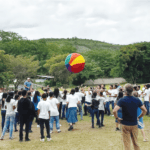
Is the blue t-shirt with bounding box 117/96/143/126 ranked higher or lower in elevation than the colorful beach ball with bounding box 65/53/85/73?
lower

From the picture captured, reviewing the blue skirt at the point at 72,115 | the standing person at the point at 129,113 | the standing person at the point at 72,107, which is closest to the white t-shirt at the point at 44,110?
the standing person at the point at 72,107

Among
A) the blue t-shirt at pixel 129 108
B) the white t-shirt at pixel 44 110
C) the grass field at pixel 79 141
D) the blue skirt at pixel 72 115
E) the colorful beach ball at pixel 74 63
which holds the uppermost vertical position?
the colorful beach ball at pixel 74 63

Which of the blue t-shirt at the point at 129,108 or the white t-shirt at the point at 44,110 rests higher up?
the blue t-shirt at the point at 129,108

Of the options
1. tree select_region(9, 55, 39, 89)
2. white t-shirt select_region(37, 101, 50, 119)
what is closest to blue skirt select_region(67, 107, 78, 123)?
white t-shirt select_region(37, 101, 50, 119)

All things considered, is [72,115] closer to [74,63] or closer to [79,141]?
[79,141]

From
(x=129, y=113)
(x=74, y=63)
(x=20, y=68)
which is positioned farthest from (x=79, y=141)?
(x=20, y=68)

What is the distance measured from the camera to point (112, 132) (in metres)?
7.71

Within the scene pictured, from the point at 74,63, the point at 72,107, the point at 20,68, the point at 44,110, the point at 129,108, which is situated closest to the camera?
the point at 129,108

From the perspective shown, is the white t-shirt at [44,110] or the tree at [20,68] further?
the tree at [20,68]

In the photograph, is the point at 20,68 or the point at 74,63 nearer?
the point at 74,63

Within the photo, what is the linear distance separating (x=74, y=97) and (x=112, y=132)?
240cm

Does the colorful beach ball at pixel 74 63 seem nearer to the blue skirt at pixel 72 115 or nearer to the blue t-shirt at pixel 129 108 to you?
the blue skirt at pixel 72 115

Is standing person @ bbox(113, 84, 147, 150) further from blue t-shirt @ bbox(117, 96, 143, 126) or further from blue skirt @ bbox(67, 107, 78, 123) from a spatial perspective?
blue skirt @ bbox(67, 107, 78, 123)

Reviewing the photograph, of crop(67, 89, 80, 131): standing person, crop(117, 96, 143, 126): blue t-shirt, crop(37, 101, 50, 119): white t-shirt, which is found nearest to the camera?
crop(117, 96, 143, 126): blue t-shirt
